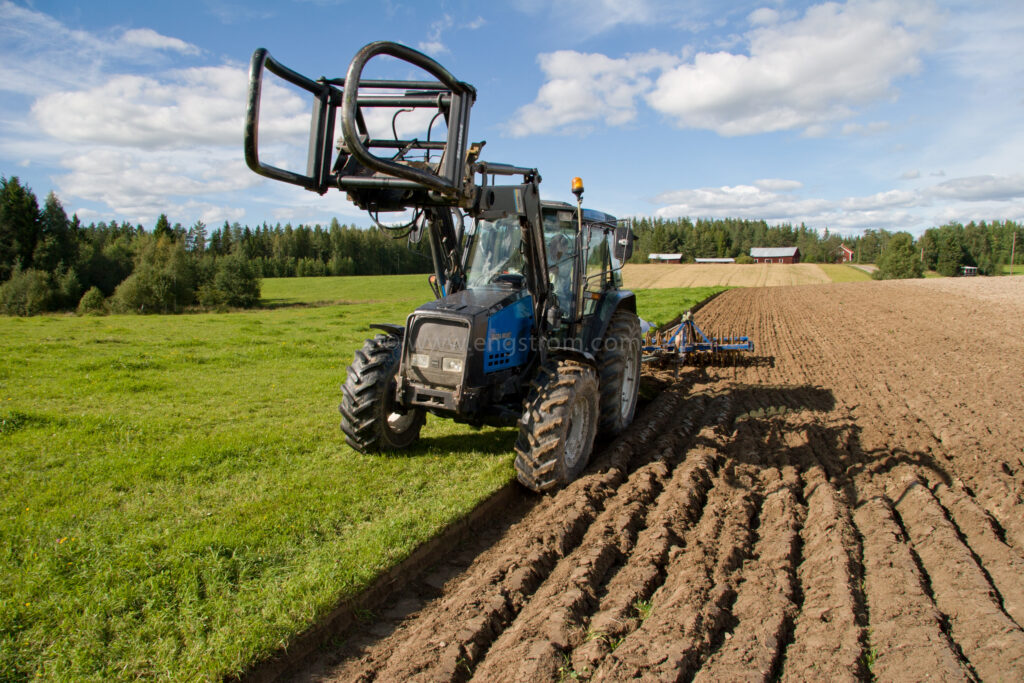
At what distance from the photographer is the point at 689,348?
36.0ft

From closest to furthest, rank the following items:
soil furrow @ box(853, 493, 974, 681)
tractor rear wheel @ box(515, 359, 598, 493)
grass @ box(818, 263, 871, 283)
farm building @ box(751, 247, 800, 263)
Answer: soil furrow @ box(853, 493, 974, 681), tractor rear wheel @ box(515, 359, 598, 493), grass @ box(818, 263, 871, 283), farm building @ box(751, 247, 800, 263)

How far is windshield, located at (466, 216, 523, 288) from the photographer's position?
593 cm

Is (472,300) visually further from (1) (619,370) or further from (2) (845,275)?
(2) (845,275)

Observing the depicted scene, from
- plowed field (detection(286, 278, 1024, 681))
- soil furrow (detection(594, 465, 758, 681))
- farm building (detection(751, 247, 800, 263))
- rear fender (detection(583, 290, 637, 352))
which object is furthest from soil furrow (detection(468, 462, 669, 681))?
farm building (detection(751, 247, 800, 263))

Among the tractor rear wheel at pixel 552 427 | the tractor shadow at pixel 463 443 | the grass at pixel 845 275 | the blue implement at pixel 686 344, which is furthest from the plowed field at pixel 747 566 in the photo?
the grass at pixel 845 275

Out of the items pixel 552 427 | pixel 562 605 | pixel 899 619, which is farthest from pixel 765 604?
pixel 552 427

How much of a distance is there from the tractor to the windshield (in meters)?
0.01

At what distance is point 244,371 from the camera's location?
11.2 meters

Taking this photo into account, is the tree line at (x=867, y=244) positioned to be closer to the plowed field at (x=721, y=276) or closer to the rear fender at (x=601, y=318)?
the plowed field at (x=721, y=276)

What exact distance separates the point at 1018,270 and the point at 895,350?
80510mm

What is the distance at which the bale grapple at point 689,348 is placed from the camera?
10.5 metres

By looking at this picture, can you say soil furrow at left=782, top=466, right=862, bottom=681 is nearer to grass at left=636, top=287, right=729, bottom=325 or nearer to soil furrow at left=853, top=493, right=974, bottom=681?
soil furrow at left=853, top=493, right=974, bottom=681

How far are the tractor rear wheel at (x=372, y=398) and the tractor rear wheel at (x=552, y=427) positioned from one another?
4.02ft

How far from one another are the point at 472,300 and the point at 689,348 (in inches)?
258
